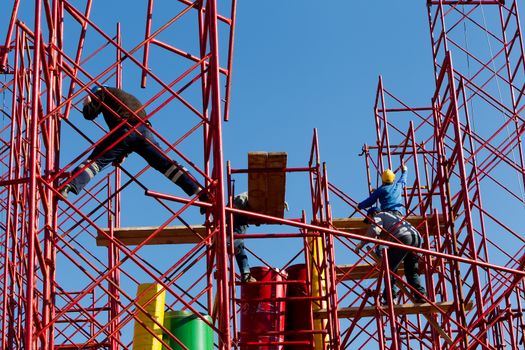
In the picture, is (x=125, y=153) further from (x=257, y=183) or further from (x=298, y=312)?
(x=298, y=312)

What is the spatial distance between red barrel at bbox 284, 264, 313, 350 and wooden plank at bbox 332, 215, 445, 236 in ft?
4.64

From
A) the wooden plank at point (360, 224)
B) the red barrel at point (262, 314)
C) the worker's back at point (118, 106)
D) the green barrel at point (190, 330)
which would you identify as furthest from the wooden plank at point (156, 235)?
the green barrel at point (190, 330)

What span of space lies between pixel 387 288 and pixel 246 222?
10.1ft

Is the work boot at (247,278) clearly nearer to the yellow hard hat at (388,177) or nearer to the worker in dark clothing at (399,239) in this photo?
the worker in dark clothing at (399,239)

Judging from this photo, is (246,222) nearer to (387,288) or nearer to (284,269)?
(284,269)

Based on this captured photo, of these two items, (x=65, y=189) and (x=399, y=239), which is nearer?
(x=65, y=189)

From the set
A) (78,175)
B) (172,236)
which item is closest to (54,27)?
(78,175)

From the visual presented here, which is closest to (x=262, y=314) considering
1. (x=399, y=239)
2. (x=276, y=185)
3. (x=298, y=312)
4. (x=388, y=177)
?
(x=298, y=312)

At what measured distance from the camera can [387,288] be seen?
13680mm

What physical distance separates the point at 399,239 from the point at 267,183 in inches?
98.0

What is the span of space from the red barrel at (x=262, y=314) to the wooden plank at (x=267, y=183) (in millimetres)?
1032

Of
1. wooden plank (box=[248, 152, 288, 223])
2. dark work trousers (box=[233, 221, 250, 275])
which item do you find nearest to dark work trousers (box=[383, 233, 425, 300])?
wooden plank (box=[248, 152, 288, 223])

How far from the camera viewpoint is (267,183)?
1442cm

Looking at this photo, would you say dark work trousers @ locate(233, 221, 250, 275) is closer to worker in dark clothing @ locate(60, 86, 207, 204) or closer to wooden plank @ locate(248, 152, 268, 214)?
wooden plank @ locate(248, 152, 268, 214)
